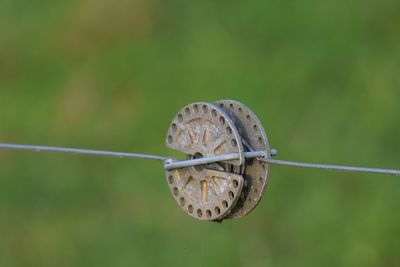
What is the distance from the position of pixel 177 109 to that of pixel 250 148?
5.49 ft

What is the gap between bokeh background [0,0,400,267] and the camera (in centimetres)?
310

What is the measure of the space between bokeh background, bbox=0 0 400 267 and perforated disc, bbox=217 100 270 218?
3.95ft

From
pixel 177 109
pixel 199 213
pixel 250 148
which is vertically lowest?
pixel 199 213

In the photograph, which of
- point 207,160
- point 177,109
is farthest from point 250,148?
point 177,109

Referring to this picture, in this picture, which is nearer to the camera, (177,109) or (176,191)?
(176,191)

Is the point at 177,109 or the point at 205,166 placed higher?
the point at 177,109

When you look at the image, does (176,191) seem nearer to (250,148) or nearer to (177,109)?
(250,148)

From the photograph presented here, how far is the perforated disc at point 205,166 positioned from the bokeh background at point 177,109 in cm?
116

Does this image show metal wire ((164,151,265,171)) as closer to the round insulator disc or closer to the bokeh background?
the round insulator disc

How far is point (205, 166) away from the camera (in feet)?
6.05

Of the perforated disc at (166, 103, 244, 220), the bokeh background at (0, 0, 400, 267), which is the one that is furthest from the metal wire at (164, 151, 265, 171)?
the bokeh background at (0, 0, 400, 267)

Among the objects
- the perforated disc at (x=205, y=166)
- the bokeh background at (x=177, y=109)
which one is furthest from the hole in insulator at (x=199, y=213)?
the bokeh background at (x=177, y=109)

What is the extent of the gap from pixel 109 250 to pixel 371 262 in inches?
27.1

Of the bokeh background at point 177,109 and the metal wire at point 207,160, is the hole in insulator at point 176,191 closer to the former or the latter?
the metal wire at point 207,160
